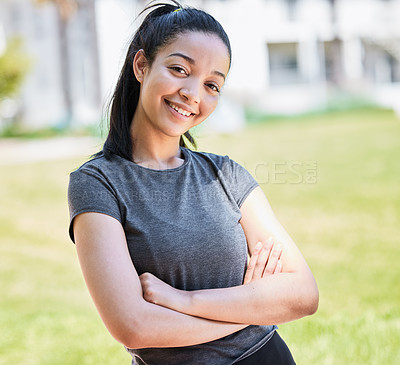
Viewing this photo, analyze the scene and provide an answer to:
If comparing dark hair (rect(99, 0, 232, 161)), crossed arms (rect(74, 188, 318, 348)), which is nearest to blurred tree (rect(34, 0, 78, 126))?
dark hair (rect(99, 0, 232, 161))

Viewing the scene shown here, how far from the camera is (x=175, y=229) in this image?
146 cm

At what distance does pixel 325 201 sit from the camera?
8086 millimetres

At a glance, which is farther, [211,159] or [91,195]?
[211,159]

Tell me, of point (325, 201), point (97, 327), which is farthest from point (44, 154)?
point (97, 327)

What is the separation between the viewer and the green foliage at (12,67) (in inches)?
634

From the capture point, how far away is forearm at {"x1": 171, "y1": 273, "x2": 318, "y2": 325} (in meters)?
1.44

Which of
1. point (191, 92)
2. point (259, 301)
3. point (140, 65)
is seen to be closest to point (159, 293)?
point (259, 301)

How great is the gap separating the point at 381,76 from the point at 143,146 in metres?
20.6

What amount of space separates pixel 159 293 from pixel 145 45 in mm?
725

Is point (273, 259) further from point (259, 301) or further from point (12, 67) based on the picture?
point (12, 67)

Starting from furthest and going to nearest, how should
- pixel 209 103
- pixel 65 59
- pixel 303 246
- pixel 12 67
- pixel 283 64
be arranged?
pixel 283 64
pixel 65 59
pixel 12 67
pixel 303 246
pixel 209 103

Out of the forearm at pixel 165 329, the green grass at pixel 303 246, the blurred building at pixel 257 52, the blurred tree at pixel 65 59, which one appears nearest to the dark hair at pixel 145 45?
the forearm at pixel 165 329

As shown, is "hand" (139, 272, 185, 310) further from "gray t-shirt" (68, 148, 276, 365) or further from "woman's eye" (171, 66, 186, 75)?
"woman's eye" (171, 66, 186, 75)

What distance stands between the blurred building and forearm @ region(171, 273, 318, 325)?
48.7 feet
